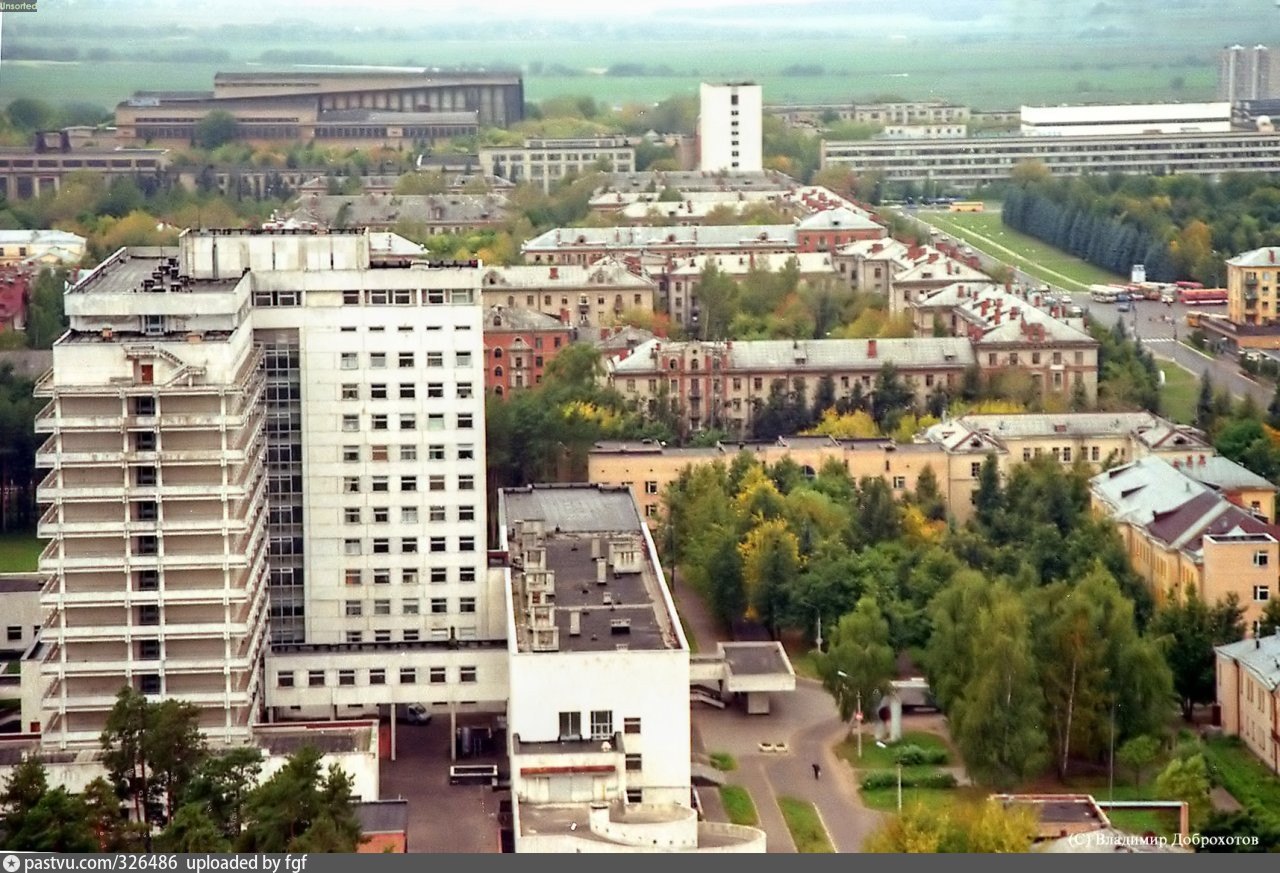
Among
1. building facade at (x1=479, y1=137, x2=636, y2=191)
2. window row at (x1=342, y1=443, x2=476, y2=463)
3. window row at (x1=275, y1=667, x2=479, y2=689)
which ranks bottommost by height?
window row at (x1=275, y1=667, x2=479, y2=689)

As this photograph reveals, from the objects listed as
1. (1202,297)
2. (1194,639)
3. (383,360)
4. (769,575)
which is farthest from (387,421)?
(1202,297)

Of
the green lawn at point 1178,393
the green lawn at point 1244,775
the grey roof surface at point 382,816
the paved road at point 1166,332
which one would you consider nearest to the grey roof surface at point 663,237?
the paved road at point 1166,332

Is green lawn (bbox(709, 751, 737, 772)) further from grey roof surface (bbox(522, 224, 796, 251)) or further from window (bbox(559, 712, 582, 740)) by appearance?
grey roof surface (bbox(522, 224, 796, 251))

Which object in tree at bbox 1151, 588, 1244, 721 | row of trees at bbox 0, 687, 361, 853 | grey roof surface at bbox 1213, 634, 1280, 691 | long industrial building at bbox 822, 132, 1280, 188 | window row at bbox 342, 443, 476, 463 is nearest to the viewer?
row of trees at bbox 0, 687, 361, 853

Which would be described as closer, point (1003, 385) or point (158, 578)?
point (158, 578)

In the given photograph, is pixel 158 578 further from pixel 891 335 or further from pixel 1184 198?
pixel 1184 198

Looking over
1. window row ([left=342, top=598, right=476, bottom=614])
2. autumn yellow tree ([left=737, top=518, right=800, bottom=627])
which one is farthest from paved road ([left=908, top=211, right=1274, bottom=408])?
window row ([left=342, top=598, right=476, bottom=614])

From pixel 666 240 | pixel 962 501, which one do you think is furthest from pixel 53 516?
pixel 666 240
